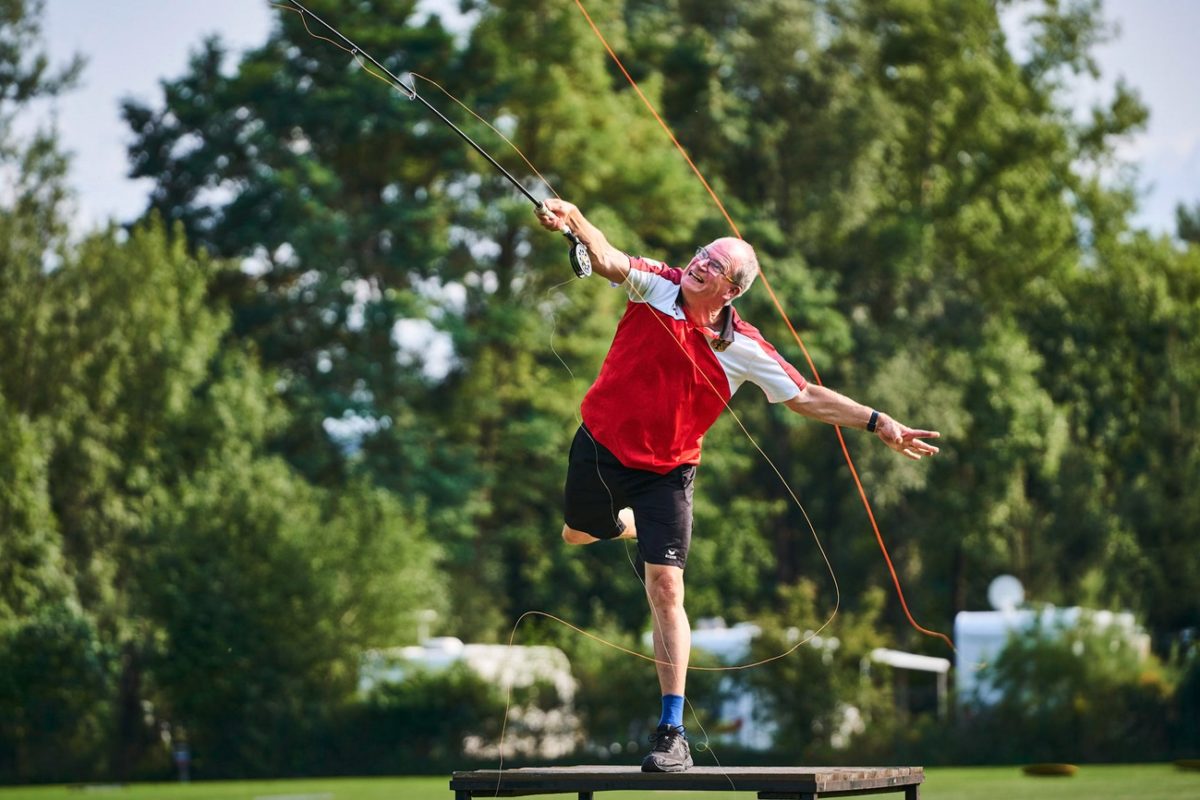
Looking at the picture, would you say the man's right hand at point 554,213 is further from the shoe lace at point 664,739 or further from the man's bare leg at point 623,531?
the shoe lace at point 664,739

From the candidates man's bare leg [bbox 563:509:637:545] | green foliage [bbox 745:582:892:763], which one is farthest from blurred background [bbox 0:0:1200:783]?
man's bare leg [bbox 563:509:637:545]

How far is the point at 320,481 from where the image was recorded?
117 feet

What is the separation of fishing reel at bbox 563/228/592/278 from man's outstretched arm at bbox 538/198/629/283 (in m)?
0.02

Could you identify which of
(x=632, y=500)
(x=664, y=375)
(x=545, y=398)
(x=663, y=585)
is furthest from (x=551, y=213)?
(x=545, y=398)

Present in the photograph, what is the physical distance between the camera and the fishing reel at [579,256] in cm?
708

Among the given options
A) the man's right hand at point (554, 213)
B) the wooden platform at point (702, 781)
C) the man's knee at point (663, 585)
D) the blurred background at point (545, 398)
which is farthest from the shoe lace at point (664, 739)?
the blurred background at point (545, 398)

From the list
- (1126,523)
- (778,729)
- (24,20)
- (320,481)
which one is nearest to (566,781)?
(778,729)

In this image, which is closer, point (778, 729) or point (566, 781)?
point (566, 781)

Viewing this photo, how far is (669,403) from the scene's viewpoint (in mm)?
7484

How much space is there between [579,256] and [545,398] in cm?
2904

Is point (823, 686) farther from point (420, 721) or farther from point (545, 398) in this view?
point (545, 398)

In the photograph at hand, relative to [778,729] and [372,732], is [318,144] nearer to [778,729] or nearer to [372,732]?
[372,732]

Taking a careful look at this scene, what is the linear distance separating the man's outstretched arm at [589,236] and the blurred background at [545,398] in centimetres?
1887

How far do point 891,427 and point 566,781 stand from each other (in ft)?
7.28
